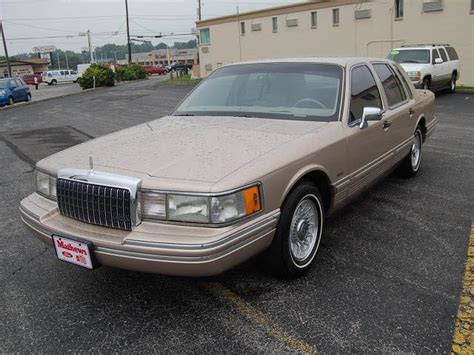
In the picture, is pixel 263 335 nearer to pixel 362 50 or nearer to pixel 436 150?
pixel 436 150

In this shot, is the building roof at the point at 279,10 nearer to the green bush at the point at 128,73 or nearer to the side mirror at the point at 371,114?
the green bush at the point at 128,73

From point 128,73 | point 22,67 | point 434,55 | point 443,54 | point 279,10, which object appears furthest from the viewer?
point 22,67

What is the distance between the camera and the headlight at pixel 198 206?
276 centimetres

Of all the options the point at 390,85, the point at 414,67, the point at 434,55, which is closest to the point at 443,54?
the point at 434,55

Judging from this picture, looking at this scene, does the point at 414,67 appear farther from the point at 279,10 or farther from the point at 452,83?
the point at 279,10

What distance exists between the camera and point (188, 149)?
3.34 m

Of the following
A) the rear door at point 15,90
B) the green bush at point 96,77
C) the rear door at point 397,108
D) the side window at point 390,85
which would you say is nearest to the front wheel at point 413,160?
the rear door at point 397,108

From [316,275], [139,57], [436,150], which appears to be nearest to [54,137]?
[436,150]

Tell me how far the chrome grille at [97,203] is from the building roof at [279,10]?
24719mm

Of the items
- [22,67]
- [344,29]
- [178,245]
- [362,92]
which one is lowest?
[178,245]

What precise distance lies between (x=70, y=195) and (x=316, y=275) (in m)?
1.86

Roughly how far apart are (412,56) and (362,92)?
13.2 meters

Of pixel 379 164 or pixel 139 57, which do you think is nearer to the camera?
pixel 379 164

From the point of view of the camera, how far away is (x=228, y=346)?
274cm
